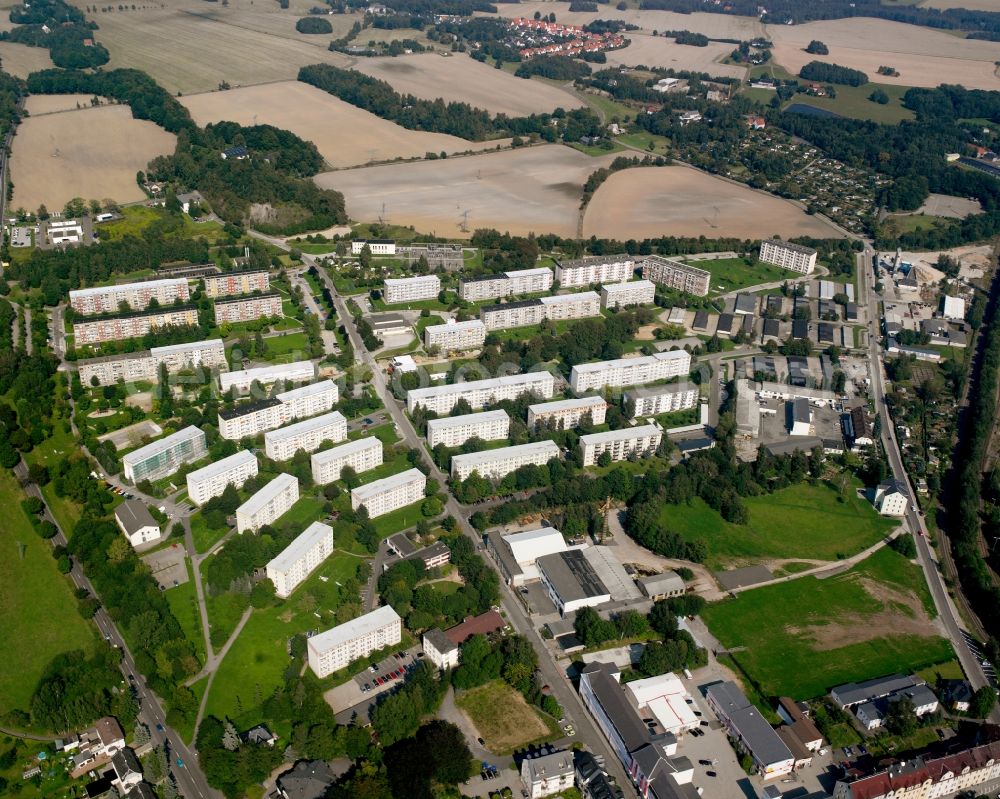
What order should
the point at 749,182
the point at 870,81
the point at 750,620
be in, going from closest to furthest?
the point at 750,620
the point at 749,182
the point at 870,81

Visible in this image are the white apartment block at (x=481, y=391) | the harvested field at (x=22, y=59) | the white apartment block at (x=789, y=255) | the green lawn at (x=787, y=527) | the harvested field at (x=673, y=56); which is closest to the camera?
the green lawn at (x=787, y=527)

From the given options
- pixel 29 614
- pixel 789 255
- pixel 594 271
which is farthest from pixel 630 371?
pixel 29 614

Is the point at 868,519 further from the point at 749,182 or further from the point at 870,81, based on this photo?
the point at 870,81

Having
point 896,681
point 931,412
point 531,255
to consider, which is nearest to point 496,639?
point 896,681

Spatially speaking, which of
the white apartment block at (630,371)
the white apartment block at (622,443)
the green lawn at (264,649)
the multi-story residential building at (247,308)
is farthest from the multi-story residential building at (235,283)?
the green lawn at (264,649)

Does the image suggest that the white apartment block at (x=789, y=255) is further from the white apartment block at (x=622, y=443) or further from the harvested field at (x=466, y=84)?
the harvested field at (x=466, y=84)
